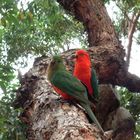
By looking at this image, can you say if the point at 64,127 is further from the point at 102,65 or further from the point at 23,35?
the point at 23,35

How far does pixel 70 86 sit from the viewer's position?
12.5ft

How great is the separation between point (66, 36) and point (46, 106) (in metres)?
7.55

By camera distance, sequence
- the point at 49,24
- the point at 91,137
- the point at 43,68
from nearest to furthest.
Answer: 1. the point at 91,137
2. the point at 43,68
3. the point at 49,24

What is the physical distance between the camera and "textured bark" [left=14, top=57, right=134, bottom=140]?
324 cm

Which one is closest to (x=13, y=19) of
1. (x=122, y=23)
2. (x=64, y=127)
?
(x=64, y=127)

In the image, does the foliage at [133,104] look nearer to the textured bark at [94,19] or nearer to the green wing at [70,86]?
the textured bark at [94,19]

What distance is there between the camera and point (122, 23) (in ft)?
36.8

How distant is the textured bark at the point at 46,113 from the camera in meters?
3.24

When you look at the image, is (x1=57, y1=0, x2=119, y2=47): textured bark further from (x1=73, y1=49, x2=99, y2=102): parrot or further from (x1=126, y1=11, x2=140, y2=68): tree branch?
(x1=73, y1=49, x2=99, y2=102): parrot

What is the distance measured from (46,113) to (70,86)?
1.35ft

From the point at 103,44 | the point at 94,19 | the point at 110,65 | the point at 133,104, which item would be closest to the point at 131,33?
the point at 133,104

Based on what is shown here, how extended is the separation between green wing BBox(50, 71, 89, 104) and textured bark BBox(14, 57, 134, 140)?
0.48ft

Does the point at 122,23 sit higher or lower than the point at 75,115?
higher

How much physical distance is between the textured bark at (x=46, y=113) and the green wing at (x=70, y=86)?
146mm
